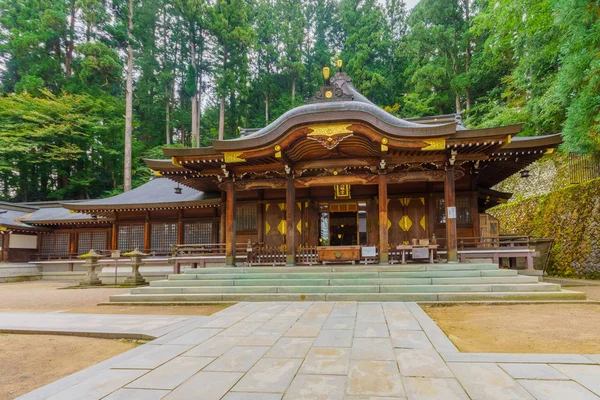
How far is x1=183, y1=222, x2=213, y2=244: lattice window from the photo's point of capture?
51.5 ft

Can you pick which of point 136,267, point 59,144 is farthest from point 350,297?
point 59,144

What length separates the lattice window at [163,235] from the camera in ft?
53.7

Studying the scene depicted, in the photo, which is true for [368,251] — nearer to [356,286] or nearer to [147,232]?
[356,286]

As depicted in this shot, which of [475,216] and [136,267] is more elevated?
[475,216]

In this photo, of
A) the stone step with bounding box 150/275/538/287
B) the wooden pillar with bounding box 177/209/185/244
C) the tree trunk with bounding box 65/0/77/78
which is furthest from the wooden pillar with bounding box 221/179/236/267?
the tree trunk with bounding box 65/0/77/78

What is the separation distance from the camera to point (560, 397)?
9.03 ft

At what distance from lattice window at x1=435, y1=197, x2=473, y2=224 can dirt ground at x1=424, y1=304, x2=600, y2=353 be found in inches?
207

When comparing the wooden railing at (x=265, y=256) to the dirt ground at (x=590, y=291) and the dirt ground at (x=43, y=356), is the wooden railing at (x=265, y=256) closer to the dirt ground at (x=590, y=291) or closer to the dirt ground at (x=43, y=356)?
the dirt ground at (x=43, y=356)

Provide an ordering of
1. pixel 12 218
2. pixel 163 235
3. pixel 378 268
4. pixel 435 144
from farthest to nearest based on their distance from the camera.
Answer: pixel 12 218 → pixel 163 235 → pixel 435 144 → pixel 378 268

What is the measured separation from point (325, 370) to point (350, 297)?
4.26 m

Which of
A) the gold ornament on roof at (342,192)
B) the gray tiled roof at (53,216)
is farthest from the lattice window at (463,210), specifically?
the gray tiled roof at (53,216)

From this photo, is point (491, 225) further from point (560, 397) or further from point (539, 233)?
point (560, 397)

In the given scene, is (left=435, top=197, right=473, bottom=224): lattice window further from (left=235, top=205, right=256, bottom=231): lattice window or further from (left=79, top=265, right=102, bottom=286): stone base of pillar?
(left=79, top=265, right=102, bottom=286): stone base of pillar

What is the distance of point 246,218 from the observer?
1356 centimetres
